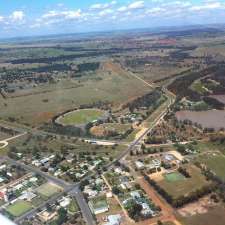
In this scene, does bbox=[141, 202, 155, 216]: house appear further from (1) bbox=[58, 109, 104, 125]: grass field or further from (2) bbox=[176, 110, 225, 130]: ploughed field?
(1) bbox=[58, 109, 104, 125]: grass field

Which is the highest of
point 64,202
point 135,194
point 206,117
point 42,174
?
point 64,202

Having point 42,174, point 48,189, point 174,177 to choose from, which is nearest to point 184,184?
point 174,177

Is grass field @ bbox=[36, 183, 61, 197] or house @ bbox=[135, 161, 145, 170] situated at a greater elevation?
grass field @ bbox=[36, 183, 61, 197]

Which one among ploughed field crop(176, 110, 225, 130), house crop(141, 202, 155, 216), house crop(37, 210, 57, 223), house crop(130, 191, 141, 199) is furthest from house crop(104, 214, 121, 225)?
ploughed field crop(176, 110, 225, 130)

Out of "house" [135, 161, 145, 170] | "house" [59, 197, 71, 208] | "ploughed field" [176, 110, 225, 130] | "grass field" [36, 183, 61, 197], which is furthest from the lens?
"ploughed field" [176, 110, 225, 130]

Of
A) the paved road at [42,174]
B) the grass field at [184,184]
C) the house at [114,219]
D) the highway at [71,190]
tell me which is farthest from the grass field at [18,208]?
the grass field at [184,184]

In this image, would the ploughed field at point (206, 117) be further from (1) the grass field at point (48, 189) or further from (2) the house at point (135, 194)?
(1) the grass field at point (48, 189)

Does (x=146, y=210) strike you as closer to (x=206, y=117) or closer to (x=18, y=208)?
(x=18, y=208)
